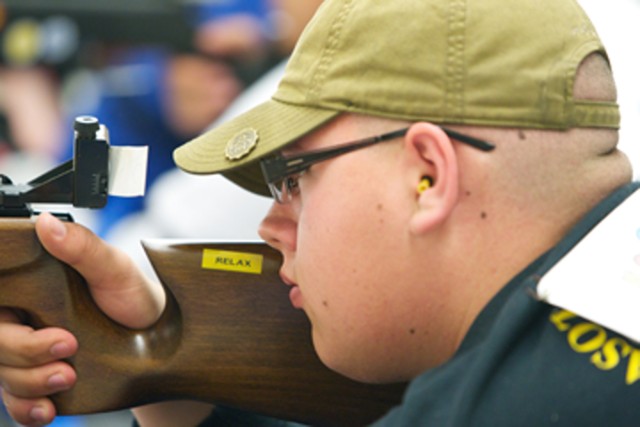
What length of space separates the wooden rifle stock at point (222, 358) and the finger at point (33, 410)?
2cm

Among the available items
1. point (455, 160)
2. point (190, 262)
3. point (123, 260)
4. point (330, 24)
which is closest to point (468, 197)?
point (455, 160)

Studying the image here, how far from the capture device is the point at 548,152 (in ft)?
3.44

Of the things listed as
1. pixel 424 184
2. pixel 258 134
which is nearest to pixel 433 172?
pixel 424 184

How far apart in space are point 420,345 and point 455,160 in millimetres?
242

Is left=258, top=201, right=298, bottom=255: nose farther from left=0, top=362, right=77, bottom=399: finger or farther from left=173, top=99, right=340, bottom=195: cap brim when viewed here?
left=0, top=362, right=77, bottom=399: finger

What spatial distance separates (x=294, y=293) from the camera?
1.33 meters

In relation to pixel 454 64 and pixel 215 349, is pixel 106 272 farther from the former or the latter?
pixel 454 64

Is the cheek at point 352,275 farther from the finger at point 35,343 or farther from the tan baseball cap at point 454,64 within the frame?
the finger at point 35,343

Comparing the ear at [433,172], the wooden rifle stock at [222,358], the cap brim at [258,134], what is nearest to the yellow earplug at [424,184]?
the ear at [433,172]

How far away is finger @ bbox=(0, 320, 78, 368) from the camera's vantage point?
4.40ft

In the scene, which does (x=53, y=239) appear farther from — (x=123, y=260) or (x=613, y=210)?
(x=613, y=210)

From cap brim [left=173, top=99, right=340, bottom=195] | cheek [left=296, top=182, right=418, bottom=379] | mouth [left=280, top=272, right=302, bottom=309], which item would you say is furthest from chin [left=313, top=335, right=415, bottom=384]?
cap brim [left=173, top=99, right=340, bottom=195]

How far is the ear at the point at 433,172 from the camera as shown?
1.02m

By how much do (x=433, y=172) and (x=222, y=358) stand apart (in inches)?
19.7
